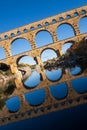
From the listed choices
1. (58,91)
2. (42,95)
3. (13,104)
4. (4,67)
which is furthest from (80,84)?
(4,67)

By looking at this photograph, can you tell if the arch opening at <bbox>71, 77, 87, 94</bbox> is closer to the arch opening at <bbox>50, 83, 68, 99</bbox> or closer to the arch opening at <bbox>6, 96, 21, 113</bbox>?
the arch opening at <bbox>50, 83, 68, 99</bbox>

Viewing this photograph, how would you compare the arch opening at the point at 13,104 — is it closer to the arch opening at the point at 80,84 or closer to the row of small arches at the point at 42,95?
the row of small arches at the point at 42,95

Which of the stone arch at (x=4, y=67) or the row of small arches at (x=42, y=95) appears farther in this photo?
the stone arch at (x=4, y=67)

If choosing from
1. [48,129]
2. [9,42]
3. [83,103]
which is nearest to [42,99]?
[83,103]

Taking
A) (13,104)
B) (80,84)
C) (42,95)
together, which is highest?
(80,84)

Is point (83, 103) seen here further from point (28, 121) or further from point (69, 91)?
point (69, 91)

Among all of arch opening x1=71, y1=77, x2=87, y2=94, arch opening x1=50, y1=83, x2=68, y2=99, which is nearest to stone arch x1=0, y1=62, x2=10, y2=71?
arch opening x1=50, y1=83, x2=68, y2=99

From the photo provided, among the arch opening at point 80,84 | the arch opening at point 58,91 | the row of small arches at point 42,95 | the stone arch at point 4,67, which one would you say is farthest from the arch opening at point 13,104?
the stone arch at point 4,67

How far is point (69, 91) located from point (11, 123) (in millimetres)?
7181

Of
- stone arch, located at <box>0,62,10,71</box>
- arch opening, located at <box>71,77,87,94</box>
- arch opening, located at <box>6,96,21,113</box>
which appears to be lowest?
arch opening, located at <box>6,96,21,113</box>

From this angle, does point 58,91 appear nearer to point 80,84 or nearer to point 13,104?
point 80,84

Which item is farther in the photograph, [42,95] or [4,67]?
[4,67]

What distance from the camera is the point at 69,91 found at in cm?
2841

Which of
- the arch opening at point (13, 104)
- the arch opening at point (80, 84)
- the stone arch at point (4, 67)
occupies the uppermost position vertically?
the stone arch at point (4, 67)
